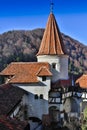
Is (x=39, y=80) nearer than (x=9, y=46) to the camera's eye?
Yes

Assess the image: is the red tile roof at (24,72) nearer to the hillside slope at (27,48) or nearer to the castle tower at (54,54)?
the castle tower at (54,54)

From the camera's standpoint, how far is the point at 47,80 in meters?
40.5

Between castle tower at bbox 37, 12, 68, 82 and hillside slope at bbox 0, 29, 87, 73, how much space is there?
38080mm

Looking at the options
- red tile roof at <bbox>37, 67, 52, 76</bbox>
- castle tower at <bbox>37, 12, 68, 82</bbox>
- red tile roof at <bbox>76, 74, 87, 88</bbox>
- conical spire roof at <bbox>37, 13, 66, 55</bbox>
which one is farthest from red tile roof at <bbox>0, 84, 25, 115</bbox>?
red tile roof at <bbox>76, 74, 87, 88</bbox>

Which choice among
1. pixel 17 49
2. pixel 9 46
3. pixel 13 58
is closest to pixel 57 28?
pixel 13 58

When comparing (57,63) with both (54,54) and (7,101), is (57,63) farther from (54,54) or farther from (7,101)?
(7,101)

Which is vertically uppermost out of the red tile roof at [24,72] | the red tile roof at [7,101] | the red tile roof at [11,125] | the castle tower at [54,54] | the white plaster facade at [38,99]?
the castle tower at [54,54]

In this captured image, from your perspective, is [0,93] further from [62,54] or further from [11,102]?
[62,54]

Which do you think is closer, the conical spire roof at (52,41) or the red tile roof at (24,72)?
the red tile roof at (24,72)

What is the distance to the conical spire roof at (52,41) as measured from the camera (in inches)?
1693

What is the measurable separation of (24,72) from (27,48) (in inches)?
2323

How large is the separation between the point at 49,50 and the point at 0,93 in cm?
1354

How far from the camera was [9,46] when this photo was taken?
111000 mm

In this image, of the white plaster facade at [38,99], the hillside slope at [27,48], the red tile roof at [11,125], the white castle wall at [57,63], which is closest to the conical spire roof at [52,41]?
the white castle wall at [57,63]
